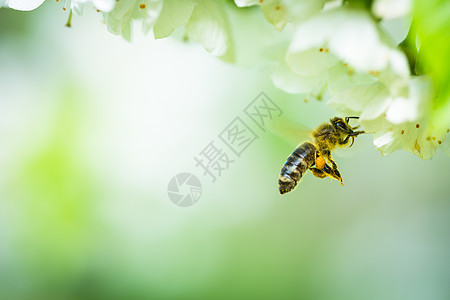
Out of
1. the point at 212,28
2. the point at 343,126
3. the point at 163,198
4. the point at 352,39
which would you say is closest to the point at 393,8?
the point at 352,39

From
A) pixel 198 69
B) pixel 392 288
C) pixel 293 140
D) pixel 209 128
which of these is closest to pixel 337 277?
pixel 392 288

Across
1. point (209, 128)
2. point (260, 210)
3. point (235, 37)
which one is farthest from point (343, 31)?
point (260, 210)

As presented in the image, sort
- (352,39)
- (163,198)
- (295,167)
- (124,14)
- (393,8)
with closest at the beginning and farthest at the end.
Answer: (393,8), (352,39), (124,14), (295,167), (163,198)

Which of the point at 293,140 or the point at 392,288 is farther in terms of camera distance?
the point at 392,288

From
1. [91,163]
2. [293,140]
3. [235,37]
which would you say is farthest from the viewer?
[91,163]

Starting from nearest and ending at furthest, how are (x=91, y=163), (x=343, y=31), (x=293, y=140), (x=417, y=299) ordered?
(x=343, y=31)
(x=293, y=140)
(x=91, y=163)
(x=417, y=299)

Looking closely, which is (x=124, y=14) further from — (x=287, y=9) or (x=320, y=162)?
(x=320, y=162)

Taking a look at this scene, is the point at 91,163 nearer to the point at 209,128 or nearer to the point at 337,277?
the point at 209,128

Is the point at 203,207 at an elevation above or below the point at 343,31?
above

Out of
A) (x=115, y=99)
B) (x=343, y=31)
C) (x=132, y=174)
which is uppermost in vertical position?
(x=115, y=99)
